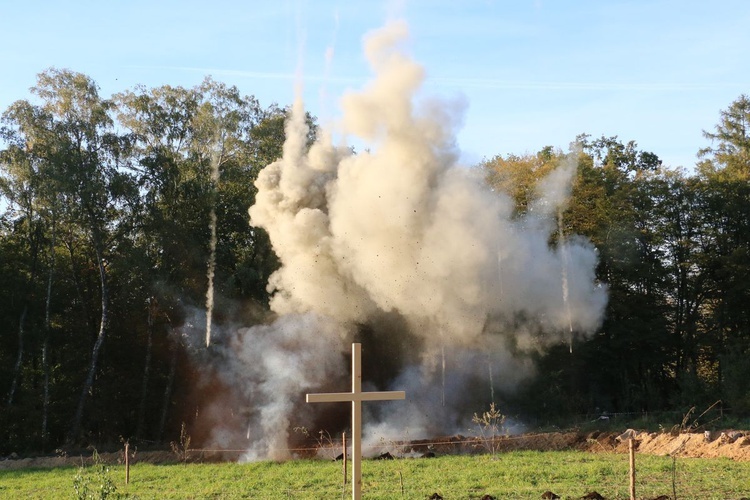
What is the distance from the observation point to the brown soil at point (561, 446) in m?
21.4

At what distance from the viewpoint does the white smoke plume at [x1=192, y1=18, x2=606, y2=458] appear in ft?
94.8

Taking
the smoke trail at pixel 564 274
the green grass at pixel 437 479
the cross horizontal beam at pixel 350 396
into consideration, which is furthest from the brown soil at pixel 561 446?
the cross horizontal beam at pixel 350 396

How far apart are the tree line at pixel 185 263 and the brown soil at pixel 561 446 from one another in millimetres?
7313

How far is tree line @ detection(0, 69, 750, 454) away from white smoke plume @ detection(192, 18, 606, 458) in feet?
→ 10.3

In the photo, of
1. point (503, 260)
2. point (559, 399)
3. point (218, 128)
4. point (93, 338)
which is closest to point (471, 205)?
point (503, 260)

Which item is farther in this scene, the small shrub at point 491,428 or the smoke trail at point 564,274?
the smoke trail at point 564,274

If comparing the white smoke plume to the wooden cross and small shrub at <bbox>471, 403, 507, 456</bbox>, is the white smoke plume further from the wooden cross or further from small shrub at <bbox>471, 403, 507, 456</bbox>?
the wooden cross

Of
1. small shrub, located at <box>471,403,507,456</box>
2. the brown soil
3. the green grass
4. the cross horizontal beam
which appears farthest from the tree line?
the cross horizontal beam

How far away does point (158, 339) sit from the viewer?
Answer: 122ft

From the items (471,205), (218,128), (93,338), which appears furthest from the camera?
(218,128)

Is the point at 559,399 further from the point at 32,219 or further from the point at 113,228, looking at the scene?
the point at 32,219

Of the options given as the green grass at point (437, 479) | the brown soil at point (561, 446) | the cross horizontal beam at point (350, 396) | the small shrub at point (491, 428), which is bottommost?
the green grass at point (437, 479)

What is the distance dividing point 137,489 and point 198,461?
6572 millimetres

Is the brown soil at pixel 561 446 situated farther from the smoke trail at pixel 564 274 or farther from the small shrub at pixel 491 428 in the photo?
the smoke trail at pixel 564 274
